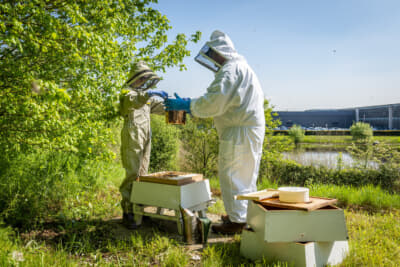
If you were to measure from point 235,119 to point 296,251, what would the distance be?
1.56 m

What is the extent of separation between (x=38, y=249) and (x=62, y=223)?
0.91m

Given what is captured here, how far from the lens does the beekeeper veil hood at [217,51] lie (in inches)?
133

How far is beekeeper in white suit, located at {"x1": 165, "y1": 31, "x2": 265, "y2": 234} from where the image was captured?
319 centimetres

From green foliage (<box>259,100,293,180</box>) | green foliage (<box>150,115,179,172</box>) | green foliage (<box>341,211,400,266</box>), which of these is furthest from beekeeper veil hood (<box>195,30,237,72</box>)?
green foliage (<box>150,115,179,172</box>)

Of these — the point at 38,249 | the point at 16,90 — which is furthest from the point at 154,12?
the point at 38,249

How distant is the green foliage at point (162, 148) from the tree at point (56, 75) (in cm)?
385

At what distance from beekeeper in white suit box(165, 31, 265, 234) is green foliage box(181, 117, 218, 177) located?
3656 millimetres

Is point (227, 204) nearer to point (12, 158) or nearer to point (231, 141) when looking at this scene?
point (231, 141)

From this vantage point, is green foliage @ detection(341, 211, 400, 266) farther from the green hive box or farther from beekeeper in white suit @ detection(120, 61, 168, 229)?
beekeeper in white suit @ detection(120, 61, 168, 229)

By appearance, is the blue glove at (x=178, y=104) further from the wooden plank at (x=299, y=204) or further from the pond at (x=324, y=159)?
the pond at (x=324, y=159)

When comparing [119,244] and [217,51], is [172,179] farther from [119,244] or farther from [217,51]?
[217,51]

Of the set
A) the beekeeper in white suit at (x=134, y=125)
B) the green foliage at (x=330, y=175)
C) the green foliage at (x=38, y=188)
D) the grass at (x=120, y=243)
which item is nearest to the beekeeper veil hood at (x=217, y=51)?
the beekeeper in white suit at (x=134, y=125)

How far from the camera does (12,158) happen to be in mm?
4164

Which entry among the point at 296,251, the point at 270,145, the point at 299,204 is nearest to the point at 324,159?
the point at 270,145
